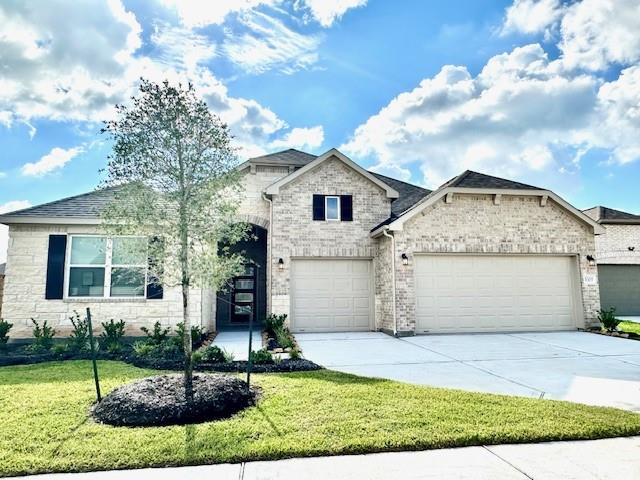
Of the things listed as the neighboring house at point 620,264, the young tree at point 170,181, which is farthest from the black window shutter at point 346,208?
the neighboring house at point 620,264

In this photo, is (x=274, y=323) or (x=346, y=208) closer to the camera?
(x=274, y=323)

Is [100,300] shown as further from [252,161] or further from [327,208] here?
[327,208]

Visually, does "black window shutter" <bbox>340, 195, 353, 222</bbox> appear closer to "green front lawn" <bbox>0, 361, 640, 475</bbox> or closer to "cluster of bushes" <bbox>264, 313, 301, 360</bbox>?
"cluster of bushes" <bbox>264, 313, 301, 360</bbox>

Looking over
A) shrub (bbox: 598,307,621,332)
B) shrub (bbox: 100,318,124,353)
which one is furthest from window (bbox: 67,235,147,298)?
shrub (bbox: 598,307,621,332)

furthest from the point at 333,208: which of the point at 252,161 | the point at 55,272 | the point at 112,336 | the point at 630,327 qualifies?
the point at 630,327

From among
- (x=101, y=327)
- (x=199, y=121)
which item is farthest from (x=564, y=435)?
(x=101, y=327)

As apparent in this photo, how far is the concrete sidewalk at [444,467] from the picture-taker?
3320mm

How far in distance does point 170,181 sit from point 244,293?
35.4 feet

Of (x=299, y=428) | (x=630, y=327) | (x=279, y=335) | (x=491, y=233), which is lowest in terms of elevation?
(x=630, y=327)

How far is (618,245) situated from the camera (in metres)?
18.6

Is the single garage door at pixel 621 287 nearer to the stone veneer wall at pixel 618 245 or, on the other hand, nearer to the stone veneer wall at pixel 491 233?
the stone veneer wall at pixel 618 245

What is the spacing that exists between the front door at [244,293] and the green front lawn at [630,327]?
12503 mm

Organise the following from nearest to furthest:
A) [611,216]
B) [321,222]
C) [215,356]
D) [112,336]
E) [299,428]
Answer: [299,428], [215,356], [112,336], [321,222], [611,216]

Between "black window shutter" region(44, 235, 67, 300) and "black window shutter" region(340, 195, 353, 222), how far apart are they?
839 centimetres
